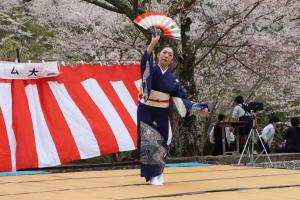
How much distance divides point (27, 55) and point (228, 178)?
8.27 metres

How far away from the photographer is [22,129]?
8.60 meters

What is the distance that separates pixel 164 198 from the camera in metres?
5.53

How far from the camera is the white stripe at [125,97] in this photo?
975 cm

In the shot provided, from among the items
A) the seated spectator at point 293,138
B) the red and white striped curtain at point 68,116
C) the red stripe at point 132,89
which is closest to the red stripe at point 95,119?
the red and white striped curtain at point 68,116

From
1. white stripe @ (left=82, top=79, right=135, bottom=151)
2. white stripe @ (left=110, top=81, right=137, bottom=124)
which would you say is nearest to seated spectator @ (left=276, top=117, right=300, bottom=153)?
white stripe @ (left=110, top=81, right=137, bottom=124)

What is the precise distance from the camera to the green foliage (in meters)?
14.5

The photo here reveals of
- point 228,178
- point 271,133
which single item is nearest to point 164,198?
point 228,178

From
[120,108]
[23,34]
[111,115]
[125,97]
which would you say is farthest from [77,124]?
[23,34]

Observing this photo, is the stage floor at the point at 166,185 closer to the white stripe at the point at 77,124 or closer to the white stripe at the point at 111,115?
the white stripe at the point at 77,124

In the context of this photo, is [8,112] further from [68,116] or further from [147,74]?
Answer: [147,74]

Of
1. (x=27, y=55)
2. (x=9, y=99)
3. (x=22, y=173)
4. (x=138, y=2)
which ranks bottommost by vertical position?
(x=22, y=173)

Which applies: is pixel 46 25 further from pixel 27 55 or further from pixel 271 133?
pixel 271 133

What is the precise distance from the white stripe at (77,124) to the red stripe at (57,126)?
65 mm

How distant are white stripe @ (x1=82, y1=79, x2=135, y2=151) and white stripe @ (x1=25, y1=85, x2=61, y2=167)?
925mm
